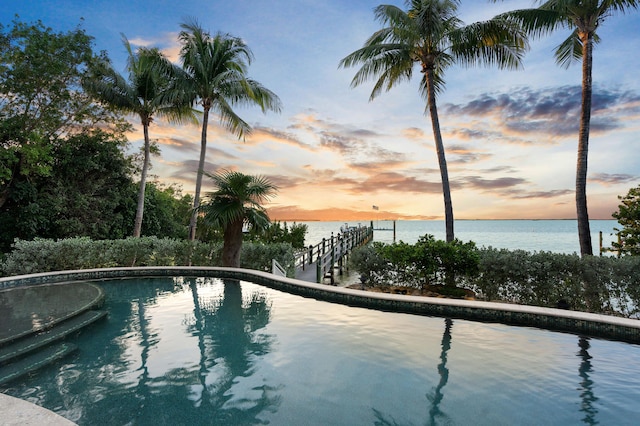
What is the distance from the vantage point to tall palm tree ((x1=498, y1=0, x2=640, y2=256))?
8977mm

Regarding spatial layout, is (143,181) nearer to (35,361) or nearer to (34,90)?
(34,90)

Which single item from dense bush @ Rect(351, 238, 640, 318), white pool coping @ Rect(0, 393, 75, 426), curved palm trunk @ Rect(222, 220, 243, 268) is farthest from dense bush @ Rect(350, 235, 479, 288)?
white pool coping @ Rect(0, 393, 75, 426)

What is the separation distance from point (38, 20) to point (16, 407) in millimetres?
18115

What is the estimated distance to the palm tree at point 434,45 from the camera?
35.4 ft

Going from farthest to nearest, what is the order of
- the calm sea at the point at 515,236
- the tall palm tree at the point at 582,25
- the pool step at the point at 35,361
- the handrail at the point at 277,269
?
1. the calm sea at the point at 515,236
2. the handrail at the point at 277,269
3. the tall palm tree at the point at 582,25
4. the pool step at the point at 35,361

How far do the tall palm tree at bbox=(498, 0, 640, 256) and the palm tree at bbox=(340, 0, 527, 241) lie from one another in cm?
65

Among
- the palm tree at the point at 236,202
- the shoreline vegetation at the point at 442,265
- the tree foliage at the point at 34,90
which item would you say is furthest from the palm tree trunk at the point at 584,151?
the tree foliage at the point at 34,90

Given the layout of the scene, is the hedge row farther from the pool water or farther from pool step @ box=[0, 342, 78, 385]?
pool step @ box=[0, 342, 78, 385]

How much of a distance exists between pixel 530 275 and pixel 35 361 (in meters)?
7.91

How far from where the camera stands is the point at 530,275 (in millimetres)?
6863

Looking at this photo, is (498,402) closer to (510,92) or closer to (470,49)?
(470,49)

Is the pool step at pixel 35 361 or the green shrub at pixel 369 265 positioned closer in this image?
the pool step at pixel 35 361

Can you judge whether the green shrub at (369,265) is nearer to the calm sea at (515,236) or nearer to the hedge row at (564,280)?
the hedge row at (564,280)

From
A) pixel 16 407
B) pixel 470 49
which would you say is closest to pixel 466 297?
pixel 16 407
